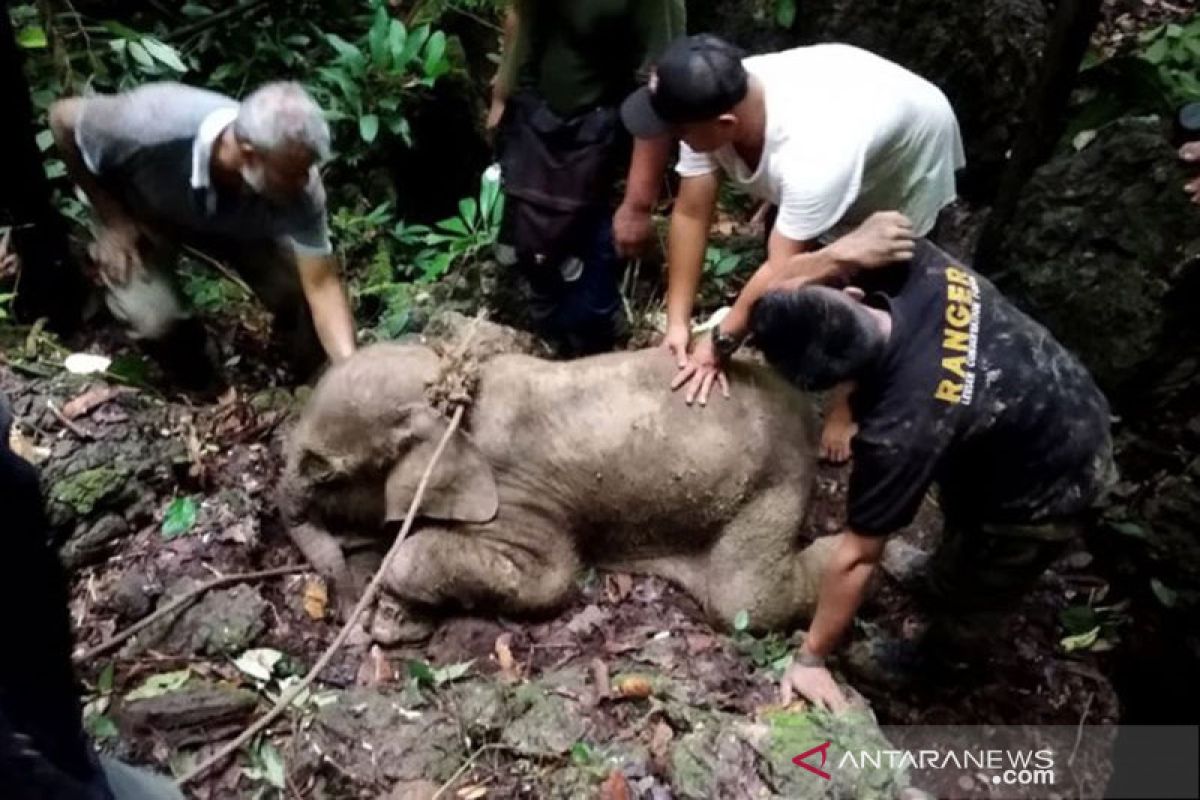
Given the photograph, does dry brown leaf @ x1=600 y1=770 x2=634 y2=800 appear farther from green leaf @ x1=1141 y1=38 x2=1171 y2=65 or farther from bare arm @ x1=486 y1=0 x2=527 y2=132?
green leaf @ x1=1141 y1=38 x2=1171 y2=65

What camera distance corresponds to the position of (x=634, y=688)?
11.3 ft

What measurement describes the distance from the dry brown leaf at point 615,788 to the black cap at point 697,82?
1.82 m

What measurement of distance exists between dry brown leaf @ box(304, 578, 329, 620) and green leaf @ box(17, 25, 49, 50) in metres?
2.44

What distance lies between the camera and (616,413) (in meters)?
3.73

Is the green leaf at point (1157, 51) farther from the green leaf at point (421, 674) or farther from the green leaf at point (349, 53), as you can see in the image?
the green leaf at point (421, 674)

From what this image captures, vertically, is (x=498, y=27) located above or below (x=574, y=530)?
above

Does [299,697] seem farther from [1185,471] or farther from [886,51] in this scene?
[886,51]

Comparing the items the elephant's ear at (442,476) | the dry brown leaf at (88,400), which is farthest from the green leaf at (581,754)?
the dry brown leaf at (88,400)

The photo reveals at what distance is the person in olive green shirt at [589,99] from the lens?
12.8 feet

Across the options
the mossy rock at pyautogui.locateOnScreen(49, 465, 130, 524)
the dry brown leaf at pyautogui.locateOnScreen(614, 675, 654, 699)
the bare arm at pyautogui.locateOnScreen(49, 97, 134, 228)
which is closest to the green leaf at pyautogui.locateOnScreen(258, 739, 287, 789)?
the dry brown leaf at pyautogui.locateOnScreen(614, 675, 654, 699)

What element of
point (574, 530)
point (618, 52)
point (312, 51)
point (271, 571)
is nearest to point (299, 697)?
point (271, 571)

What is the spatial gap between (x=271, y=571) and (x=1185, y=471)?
10.7 ft

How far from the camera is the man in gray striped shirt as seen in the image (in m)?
3.56

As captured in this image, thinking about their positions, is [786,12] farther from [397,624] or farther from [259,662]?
[259,662]
